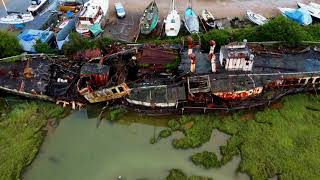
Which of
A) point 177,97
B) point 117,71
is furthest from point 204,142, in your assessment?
point 117,71

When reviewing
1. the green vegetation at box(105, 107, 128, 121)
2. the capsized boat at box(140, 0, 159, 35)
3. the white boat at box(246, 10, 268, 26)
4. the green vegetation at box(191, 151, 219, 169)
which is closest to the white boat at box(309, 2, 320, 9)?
the white boat at box(246, 10, 268, 26)

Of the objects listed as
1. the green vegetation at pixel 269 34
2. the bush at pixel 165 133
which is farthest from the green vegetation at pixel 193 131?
the green vegetation at pixel 269 34

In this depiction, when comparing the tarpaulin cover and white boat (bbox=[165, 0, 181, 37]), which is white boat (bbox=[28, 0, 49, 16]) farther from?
the tarpaulin cover

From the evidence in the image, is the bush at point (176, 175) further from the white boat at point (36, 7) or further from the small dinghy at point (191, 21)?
the white boat at point (36, 7)

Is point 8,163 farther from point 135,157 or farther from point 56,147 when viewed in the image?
point 135,157

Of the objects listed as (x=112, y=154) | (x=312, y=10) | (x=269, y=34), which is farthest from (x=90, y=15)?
(x=312, y=10)

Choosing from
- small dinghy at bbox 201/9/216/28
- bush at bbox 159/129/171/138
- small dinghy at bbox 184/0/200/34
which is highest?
small dinghy at bbox 184/0/200/34

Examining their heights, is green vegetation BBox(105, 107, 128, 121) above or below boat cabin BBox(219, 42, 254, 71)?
below
